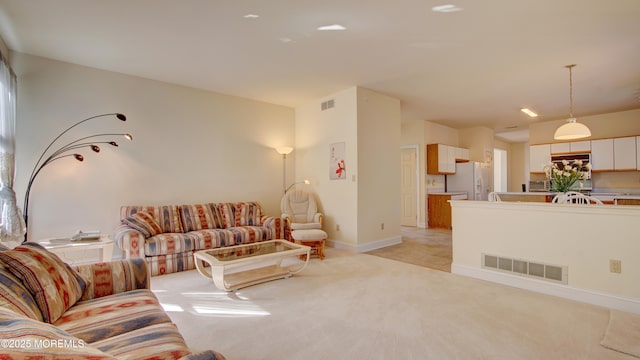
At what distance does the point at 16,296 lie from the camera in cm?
129

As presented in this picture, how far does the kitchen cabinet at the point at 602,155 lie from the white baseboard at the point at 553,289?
5086mm

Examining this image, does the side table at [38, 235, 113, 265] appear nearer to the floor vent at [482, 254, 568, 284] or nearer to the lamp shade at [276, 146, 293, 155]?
the lamp shade at [276, 146, 293, 155]

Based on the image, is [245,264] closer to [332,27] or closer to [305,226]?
[305,226]

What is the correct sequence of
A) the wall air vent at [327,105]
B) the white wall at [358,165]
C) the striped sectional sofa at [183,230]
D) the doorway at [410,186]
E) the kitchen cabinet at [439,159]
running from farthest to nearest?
the doorway at [410,186] < the kitchen cabinet at [439,159] < the wall air vent at [327,105] < the white wall at [358,165] < the striped sectional sofa at [183,230]

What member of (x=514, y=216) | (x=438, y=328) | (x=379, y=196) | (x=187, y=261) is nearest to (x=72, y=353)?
(x=438, y=328)

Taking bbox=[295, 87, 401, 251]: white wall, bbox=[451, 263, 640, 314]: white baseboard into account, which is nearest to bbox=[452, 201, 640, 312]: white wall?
bbox=[451, 263, 640, 314]: white baseboard

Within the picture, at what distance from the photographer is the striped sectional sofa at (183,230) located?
3678 mm

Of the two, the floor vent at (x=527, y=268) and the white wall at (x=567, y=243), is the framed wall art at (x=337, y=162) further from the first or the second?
the floor vent at (x=527, y=268)

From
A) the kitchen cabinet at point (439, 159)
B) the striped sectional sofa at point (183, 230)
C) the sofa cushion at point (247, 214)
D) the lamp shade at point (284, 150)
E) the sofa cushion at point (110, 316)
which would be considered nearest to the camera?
the sofa cushion at point (110, 316)

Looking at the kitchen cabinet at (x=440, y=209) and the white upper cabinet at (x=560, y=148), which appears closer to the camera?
the white upper cabinet at (x=560, y=148)

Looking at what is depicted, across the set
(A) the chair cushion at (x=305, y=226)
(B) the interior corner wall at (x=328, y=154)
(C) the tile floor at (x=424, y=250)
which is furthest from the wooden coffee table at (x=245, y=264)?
(C) the tile floor at (x=424, y=250)

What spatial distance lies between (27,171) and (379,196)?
5032 millimetres

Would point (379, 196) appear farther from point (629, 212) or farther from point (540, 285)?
point (629, 212)

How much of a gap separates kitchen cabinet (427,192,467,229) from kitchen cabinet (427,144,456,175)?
63cm
